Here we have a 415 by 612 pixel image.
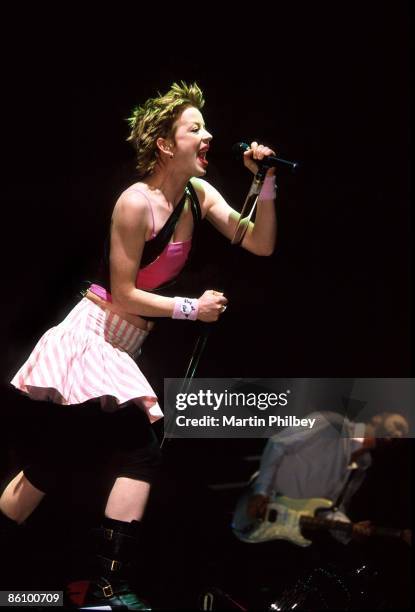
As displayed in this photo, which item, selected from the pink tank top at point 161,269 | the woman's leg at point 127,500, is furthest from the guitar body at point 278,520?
the pink tank top at point 161,269

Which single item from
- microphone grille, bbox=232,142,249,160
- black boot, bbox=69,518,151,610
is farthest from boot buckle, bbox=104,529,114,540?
microphone grille, bbox=232,142,249,160

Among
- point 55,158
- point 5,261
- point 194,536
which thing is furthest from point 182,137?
point 194,536

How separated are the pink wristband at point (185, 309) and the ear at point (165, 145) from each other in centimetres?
44

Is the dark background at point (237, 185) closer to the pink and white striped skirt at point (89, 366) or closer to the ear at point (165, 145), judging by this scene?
the pink and white striped skirt at point (89, 366)

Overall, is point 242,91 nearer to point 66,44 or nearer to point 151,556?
point 66,44

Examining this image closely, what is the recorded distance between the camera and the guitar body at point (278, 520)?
291cm

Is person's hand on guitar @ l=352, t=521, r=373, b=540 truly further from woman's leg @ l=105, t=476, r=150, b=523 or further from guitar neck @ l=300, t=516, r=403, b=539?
woman's leg @ l=105, t=476, r=150, b=523

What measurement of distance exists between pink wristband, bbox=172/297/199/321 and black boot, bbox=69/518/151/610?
0.60 metres

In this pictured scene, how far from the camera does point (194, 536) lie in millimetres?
2822

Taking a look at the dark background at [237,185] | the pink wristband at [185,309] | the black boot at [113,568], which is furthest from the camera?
the dark background at [237,185]

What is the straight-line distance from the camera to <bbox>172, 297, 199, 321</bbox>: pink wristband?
2350 millimetres

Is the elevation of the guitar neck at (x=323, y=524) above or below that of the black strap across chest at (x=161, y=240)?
below

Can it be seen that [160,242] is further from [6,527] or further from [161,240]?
[6,527]

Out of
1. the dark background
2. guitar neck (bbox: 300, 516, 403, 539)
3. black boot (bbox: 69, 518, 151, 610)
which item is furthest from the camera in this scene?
guitar neck (bbox: 300, 516, 403, 539)
